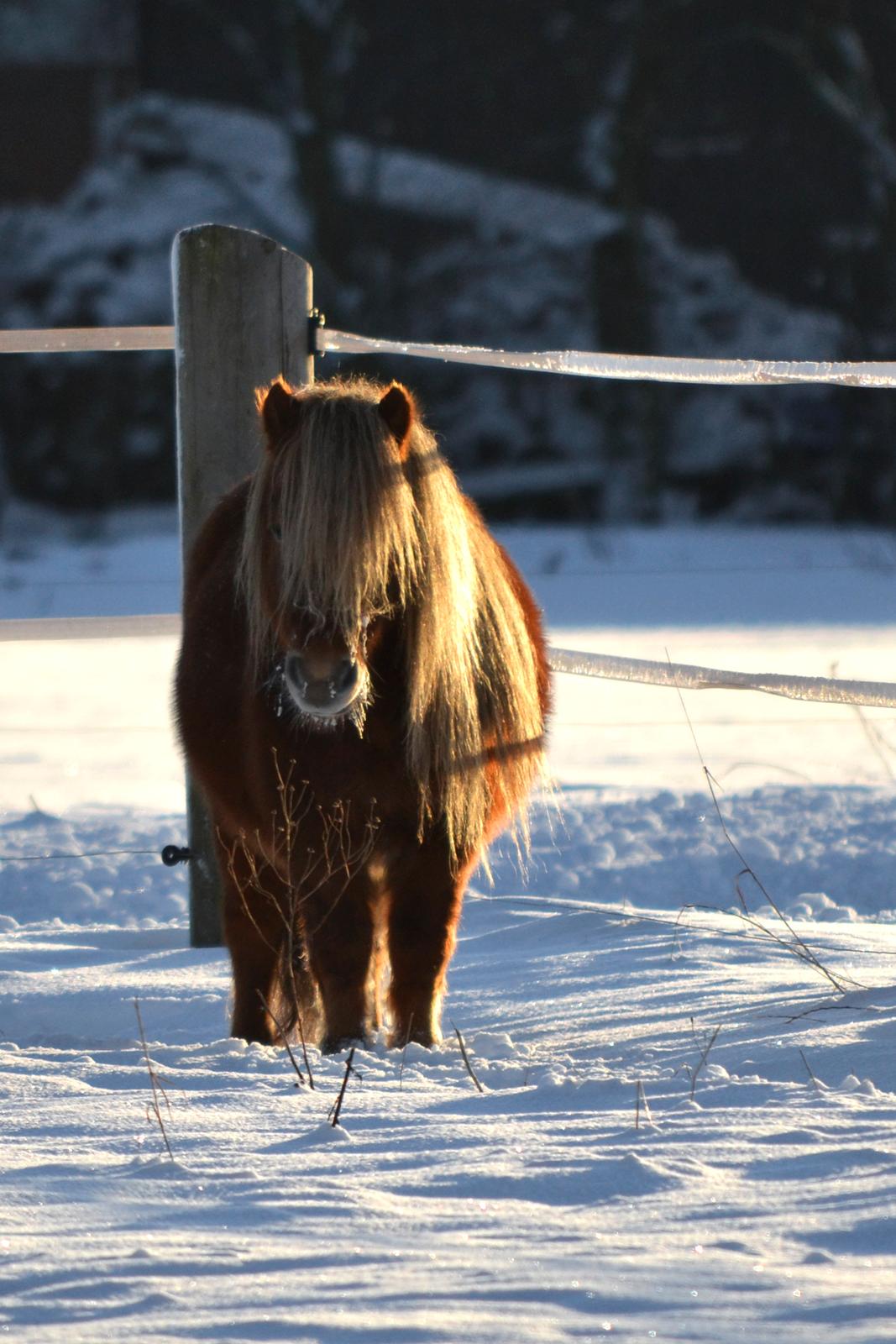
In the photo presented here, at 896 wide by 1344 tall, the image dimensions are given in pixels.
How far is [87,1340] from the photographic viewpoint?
4.64 ft

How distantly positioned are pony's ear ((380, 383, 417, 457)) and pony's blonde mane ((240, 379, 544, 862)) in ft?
0.08

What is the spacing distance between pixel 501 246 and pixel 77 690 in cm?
1092

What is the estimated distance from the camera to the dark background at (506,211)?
1703 cm

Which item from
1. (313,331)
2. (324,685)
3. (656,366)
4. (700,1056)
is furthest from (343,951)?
(313,331)

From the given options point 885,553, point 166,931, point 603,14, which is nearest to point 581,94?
point 603,14

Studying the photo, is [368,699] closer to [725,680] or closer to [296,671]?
[296,671]

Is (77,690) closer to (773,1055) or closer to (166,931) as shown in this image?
(166,931)

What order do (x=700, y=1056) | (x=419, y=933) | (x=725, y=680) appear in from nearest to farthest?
(x=700, y=1056), (x=419, y=933), (x=725, y=680)

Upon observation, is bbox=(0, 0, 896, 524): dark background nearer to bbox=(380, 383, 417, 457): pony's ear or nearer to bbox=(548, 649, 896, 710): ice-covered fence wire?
bbox=(548, 649, 896, 710): ice-covered fence wire

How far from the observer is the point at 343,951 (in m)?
2.85

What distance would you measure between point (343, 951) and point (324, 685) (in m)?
0.53

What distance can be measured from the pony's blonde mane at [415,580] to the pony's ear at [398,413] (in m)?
0.02

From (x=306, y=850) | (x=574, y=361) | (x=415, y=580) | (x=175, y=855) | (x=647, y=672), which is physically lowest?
(x=175, y=855)

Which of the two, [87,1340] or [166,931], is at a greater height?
[87,1340]
